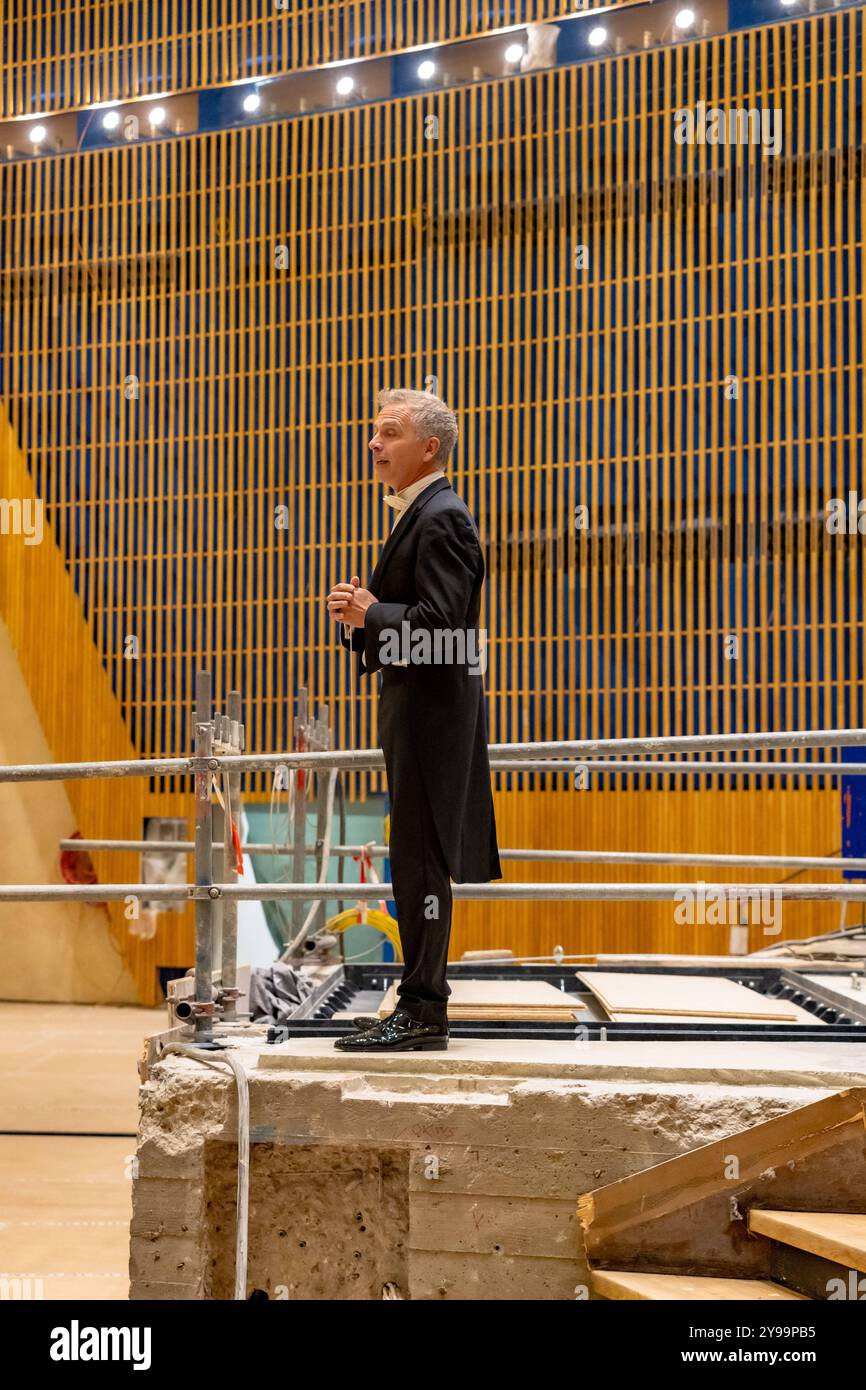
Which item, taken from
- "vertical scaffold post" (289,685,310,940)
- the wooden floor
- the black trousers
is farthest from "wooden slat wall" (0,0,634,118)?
the black trousers

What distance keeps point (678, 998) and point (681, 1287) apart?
127 cm

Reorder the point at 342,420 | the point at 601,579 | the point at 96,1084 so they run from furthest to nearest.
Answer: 1. the point at 342,420
2. the point at 601,579
3. the point at 96,1084

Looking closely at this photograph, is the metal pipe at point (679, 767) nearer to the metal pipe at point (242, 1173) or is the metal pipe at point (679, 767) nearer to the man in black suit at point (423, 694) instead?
the man in black suit at point (423, 694)

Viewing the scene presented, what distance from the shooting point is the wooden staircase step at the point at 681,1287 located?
79.5 inches

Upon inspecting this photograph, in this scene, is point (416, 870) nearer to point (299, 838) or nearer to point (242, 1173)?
point (242, 1173)

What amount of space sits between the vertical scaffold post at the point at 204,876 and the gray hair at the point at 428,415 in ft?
2.40

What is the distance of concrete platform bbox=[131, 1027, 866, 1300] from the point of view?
2234mm

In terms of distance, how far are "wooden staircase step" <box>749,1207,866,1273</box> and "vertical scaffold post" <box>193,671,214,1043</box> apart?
120 centimetres

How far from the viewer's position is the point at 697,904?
732 cm

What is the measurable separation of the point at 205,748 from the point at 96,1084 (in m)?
3.88

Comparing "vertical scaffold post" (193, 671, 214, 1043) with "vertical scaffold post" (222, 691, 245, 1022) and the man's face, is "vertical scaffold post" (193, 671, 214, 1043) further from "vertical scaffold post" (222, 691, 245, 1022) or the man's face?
the man's face

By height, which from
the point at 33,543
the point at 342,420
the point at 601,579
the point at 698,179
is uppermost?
the point at 698,179

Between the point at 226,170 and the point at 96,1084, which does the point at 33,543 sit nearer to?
the point at 226,170

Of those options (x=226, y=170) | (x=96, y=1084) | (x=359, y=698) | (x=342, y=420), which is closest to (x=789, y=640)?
(x=359, y=698)
